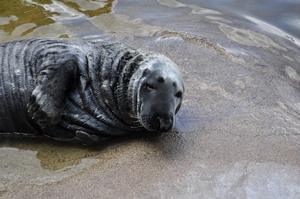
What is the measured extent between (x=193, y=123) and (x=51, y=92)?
151cm

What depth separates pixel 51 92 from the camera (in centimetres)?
330

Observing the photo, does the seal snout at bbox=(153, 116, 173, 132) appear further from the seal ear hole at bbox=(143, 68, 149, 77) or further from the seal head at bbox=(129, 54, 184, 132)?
the seal ear hole at bbox=(143, 68, 149, 77)

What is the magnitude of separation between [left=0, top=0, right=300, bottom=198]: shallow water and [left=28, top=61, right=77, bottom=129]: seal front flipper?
0.38m

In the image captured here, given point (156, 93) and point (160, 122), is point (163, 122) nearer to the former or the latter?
point (160, 122)

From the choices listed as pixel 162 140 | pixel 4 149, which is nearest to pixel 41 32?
pixel 4 149

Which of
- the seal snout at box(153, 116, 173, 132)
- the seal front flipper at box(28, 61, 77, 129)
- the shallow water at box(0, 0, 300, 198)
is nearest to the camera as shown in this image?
the shallow water at box(0, 0, 300, 198)

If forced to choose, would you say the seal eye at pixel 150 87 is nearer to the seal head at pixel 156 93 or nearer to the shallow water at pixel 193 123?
the seal head at pixel 156 93

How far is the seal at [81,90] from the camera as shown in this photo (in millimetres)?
3318

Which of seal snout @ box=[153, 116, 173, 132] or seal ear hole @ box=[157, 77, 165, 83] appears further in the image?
seal ear hole @ box=[157, 77, 165, 83]

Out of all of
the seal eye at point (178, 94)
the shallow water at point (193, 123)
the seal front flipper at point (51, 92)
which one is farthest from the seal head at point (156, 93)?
the seal front flipper at point (51, 92)

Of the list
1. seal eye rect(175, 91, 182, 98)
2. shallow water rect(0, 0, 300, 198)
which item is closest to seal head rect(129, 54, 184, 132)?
seal eye rect(175, 91, 182, 98)

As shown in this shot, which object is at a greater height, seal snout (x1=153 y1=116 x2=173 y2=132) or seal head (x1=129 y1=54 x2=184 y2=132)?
seal head (x1=129 y1=54 x2=184 y2=132)

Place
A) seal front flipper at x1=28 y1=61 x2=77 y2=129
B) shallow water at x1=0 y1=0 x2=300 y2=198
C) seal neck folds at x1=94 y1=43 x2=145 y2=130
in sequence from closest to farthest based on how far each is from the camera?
1. shallow water at x1=0 y1=0 x2=300 y2=198
2. seal front flipper at x1=28 y1=61 x2=77 y2=129
3. seal neck folds at x1=94 y1=43 x2=145 y2=130

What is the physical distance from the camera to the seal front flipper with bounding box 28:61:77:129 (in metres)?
3.30
